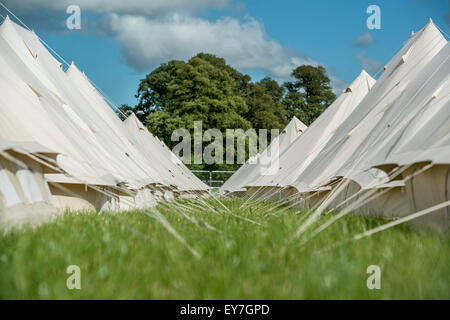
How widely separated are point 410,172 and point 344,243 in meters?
1.03

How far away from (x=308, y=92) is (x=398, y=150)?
36162 mm

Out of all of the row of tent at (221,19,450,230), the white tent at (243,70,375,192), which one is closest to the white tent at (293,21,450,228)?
the row of tent at (221,19,450,230)

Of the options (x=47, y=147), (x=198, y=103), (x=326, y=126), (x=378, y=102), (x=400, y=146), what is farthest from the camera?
(x=198, y=103)

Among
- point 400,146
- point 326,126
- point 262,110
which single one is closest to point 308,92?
point 262,110

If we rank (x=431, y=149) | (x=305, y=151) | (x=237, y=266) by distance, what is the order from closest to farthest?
(x=237, y=266), (x=431, y=149), (x=305, y=151)

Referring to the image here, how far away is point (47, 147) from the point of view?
12.1 ft

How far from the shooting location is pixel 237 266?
2104 mm

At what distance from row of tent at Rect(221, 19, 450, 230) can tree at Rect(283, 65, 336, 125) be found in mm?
28936

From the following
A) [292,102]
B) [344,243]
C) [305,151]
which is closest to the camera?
[344,243]

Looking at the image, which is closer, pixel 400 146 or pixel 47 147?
pixel 47 147

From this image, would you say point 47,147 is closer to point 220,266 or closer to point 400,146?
point 220,266

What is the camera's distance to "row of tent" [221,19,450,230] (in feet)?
10.2
